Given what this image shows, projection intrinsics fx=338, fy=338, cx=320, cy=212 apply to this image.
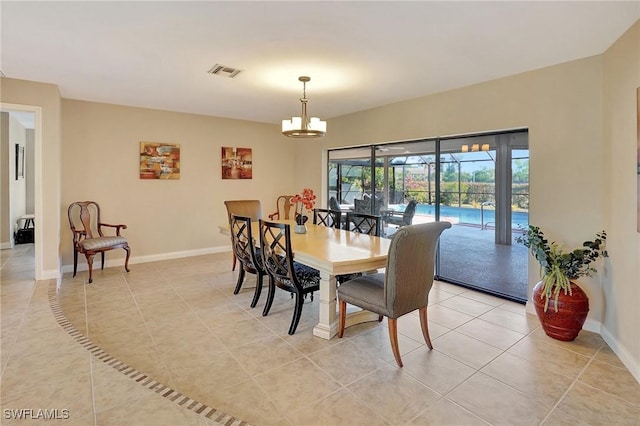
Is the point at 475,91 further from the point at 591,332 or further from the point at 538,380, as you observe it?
the point at 538,380

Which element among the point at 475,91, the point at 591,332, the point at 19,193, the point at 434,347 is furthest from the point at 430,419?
the point at 19,193

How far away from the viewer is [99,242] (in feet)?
14.9

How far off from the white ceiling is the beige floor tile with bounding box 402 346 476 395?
253 cm

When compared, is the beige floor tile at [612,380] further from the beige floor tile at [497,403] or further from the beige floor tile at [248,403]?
the beige floor tile at [248,403]

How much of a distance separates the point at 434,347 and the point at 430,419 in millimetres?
917

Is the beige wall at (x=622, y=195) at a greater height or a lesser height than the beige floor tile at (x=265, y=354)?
greater

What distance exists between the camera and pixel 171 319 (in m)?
3.29

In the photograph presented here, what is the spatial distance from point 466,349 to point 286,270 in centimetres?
163

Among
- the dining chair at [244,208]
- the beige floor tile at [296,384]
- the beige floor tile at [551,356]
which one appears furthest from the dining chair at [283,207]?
the beige floor tile at [551,356]

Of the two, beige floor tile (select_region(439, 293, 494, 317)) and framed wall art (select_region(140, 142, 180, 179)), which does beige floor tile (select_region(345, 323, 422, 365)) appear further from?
framed wall art (select_region(140, 142, 180, 179))

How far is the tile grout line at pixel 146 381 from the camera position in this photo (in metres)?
1.80

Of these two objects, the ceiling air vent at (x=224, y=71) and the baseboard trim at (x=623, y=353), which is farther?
the ceiling air vent at (x=224, y=71)

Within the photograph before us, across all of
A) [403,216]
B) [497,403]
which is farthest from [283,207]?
[497,403]

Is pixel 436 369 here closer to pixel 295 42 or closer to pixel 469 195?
pixel 469 195
